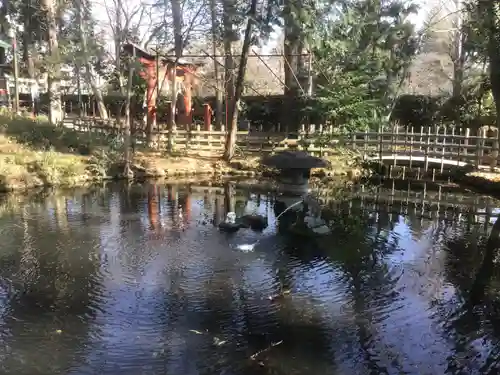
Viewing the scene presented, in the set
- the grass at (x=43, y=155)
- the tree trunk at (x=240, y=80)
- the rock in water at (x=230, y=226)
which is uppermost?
the tree trunk at (x=240, y=80)

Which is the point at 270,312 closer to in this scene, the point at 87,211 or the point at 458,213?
the point at 87,211

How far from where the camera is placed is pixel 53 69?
22.3 m

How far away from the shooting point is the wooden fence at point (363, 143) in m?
17.9

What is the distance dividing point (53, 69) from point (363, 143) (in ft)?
45.8

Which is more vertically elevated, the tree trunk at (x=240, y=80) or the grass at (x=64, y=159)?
the tree trunk at (x=240, y=80)

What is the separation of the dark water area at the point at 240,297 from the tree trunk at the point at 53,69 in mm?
11871

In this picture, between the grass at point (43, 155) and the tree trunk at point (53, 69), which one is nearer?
the grass at point (43, 155)

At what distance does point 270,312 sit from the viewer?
6.58 m

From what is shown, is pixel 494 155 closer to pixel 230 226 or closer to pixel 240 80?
pixel 240 80

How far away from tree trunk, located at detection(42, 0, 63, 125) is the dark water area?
38.9 feet

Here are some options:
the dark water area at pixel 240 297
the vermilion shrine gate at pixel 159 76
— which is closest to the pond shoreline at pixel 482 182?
the dark water area at pixel 240 297

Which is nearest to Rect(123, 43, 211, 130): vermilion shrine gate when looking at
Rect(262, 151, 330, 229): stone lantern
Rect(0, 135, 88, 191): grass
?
Rect(0, 135, 88, 191): grass

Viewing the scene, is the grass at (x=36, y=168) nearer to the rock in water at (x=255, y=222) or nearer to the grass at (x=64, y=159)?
the grass at (x=64, y=159)

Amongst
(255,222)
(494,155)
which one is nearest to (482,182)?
(494,155)
